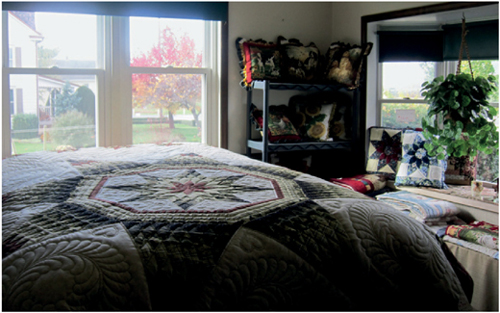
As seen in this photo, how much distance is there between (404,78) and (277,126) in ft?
4.09

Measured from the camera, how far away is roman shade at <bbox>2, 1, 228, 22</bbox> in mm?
2859

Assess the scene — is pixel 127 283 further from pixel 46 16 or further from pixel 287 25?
pixel 287 25

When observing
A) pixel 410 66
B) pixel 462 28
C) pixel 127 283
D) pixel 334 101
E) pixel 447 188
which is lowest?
pixel 447 188

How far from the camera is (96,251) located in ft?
2.56

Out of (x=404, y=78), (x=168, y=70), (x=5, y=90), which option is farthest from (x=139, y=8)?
(x=404, y=78)

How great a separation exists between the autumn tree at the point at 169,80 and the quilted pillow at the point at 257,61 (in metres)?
0.37

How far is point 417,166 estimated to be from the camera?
310 cm

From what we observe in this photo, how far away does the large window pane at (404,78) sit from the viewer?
3.59m

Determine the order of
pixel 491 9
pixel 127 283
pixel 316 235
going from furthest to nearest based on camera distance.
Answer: pixel 491 9 → pixel 316 235 → pixel 127 283

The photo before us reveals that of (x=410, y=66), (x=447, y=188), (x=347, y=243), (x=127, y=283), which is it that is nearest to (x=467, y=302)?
(x=347, y=243)

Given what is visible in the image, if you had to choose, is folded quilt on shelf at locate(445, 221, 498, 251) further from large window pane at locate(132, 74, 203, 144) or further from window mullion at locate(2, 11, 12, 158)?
window mullion at locate(2, 11, 12, 158)

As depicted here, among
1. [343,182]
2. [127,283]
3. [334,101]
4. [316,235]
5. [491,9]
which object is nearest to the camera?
[127,283]

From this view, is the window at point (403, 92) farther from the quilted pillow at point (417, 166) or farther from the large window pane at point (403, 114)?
the quilted pillow at point (417, 166)

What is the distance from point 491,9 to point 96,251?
10.5 ft
